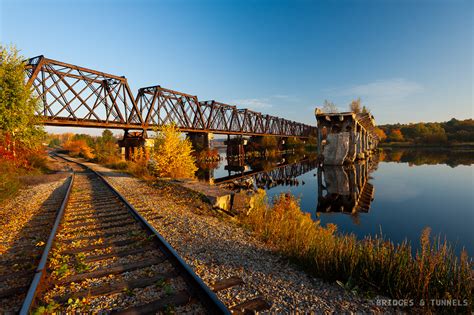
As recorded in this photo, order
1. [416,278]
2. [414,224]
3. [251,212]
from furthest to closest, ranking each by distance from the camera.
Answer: [414,224] → [251,212] → [416,278]

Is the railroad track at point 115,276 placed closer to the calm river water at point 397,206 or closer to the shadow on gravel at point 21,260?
the shadow on gravel at point 21,260

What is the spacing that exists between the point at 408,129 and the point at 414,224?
107 m

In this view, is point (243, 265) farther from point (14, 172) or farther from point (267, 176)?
point (267, 176)

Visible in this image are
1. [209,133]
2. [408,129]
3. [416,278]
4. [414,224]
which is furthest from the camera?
[408,129]

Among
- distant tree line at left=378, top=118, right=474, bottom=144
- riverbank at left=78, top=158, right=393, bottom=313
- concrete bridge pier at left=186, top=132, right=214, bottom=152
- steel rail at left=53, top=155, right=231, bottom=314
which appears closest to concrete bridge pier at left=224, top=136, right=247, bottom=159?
concrete bridge pier at left=186, top=132, right=214, bottom=152

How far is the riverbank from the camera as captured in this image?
3.28 meters

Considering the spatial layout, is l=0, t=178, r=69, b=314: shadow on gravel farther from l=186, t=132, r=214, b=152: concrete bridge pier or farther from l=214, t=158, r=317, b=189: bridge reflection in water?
l=186, t=132, r=214, b=152: concrete bridge pier

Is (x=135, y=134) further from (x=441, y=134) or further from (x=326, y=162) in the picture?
(x=441, y=134)

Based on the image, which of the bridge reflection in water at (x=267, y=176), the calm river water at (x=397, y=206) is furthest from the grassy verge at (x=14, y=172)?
the bridge reflection in water at (x=267, y=176)

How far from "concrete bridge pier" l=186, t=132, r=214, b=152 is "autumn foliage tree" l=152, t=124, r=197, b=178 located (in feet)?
109

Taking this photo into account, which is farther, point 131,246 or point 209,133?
point 209,133

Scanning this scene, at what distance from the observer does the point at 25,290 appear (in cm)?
357

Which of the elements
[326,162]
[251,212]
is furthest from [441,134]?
[251,212]

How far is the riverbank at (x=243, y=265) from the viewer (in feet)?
10.8
